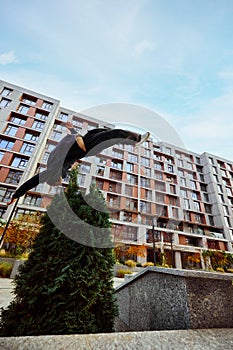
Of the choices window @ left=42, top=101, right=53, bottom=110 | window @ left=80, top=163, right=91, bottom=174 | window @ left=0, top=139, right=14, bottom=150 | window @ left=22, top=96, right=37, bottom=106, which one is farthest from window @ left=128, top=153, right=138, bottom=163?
window @ left=22, top=96, right=37, bottom=106

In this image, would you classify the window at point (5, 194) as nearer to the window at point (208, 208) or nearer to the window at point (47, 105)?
the window at point (47, 105)

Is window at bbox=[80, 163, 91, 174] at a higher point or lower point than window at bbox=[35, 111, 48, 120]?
lower

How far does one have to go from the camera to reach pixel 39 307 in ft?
5.03

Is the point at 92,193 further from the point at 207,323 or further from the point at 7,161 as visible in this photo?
the point at 7,161

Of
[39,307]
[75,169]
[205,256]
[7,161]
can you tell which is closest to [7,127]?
[7,161]

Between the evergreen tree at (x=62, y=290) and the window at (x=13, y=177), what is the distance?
1706cm

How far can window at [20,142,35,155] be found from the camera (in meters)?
18.1

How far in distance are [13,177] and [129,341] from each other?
1862 centimetres

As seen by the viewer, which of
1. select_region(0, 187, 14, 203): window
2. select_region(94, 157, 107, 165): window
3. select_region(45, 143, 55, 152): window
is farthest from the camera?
select_region(45, 143, 55, 152): window

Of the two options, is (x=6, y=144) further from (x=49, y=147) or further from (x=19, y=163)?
(x=49, y=147)

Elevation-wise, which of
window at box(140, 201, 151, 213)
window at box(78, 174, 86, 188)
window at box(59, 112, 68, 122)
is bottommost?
window at box(140, 201, 151, 213)

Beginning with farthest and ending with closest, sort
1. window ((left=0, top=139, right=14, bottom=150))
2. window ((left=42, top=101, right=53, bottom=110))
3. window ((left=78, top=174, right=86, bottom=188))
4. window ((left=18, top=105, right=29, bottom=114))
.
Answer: window ((left=42, top=101, right=53, bottom=110)) < window ((left=18, top=105, right=29, bottom=114)) < window ((left=0, top=139, right=14, bottom=150)) < window ((left=78, top=174, right=86, bottom=188))

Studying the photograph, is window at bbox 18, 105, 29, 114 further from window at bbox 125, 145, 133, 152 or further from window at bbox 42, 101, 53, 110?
window at bbox 125, 145, 133, 152

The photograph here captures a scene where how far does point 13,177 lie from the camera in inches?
654
